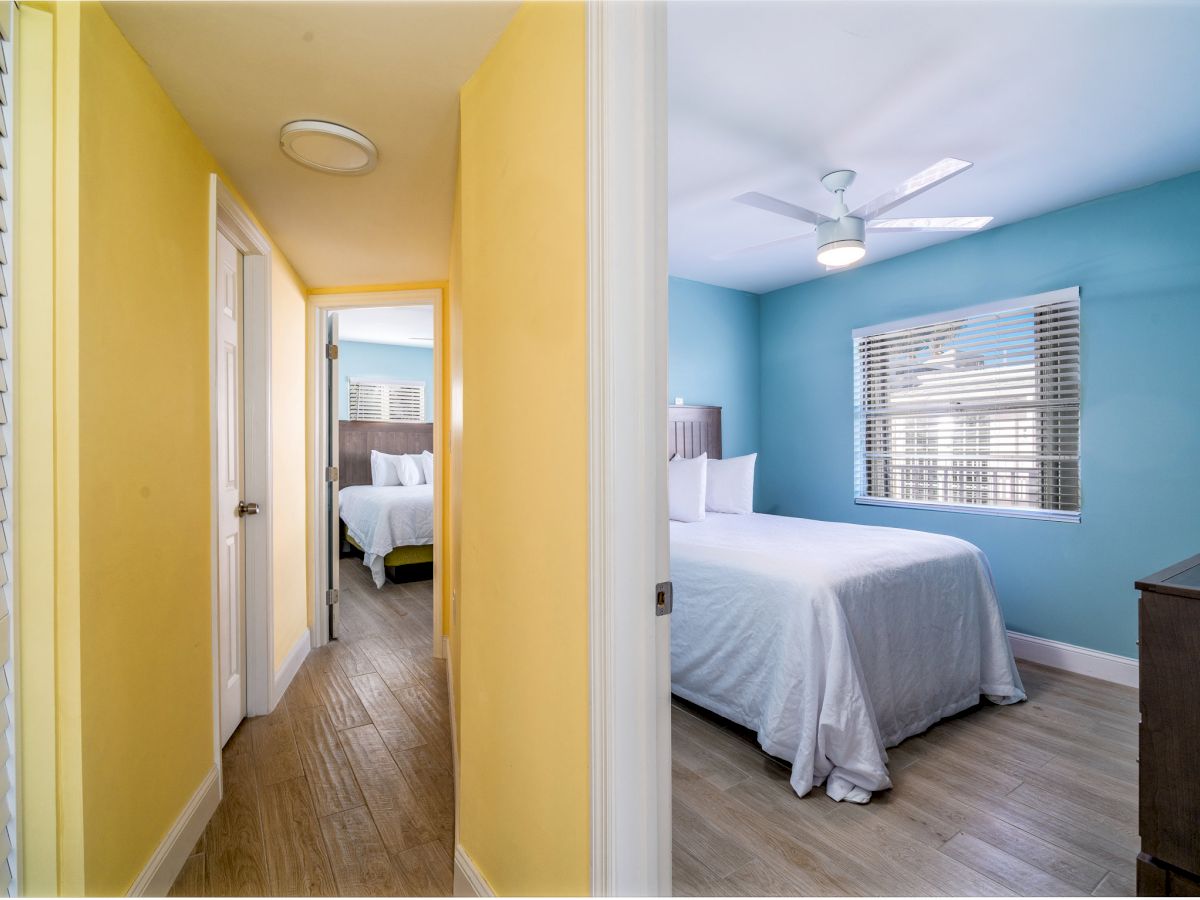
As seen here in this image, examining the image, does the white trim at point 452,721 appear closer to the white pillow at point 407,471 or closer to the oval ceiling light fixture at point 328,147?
the oval ceiling light fixture at point 328,147

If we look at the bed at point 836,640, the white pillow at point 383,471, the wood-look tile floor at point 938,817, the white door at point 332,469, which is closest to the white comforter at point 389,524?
the white pillow at point 383,471

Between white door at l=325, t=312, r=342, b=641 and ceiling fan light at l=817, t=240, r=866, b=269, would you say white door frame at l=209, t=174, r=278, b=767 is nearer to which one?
white door at l=325, t=312, r=342, b=641

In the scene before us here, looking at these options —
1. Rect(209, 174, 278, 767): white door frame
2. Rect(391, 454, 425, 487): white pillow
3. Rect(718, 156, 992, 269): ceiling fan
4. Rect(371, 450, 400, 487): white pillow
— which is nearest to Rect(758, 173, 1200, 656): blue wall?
Rect(718, 156, 992, 269): ceiling fan

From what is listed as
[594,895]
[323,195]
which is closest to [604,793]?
[594,895]

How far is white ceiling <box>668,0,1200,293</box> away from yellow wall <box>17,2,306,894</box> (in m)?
1.54

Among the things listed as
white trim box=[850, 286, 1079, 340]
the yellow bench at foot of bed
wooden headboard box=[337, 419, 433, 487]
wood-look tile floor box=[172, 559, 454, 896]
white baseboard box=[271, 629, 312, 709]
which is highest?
white trim box=[850, 286, 1079, 340]

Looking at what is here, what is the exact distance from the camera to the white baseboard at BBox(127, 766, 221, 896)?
1490 millimetres

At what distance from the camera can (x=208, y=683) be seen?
6.36ft

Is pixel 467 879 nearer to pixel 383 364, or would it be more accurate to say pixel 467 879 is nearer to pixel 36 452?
pixel 36 452

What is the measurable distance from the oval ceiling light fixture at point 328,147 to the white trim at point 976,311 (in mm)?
3416

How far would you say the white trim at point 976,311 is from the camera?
317cm

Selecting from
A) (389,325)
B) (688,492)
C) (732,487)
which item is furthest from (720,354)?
(389,325)

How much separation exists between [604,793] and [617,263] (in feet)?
3.05

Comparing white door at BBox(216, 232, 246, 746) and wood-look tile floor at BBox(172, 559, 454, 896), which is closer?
wood-look tile floor at BBox(172, 559, 454, 896)
